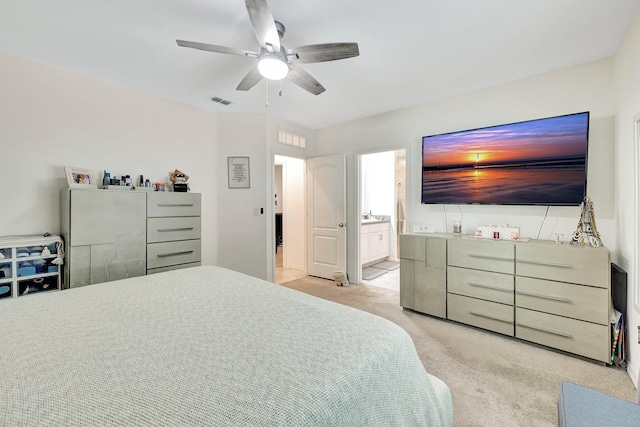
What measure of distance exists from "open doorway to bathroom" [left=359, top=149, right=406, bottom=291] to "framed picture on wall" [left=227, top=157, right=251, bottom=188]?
2.42 meters

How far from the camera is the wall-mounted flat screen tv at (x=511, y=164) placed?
7.85 ft

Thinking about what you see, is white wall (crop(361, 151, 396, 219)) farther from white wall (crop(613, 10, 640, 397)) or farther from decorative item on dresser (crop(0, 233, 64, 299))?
decorative item on dresser (crop(0, 233, 64, 299))

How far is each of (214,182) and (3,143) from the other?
1.96 metres

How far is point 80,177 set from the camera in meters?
2.63

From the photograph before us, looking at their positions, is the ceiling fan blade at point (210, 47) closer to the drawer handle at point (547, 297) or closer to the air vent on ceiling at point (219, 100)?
the air vent on ceiling at point (219, 100)

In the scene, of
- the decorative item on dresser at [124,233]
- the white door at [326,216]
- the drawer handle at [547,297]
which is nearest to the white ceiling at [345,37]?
the decorative item on dresser at [124,233]

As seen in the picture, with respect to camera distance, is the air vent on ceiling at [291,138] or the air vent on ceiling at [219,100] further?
the air vent on ceiling at [291,138]

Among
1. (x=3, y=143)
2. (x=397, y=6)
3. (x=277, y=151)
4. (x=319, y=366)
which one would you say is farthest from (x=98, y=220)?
(x=397, y=6)

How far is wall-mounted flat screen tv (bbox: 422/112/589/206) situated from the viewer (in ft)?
7.85

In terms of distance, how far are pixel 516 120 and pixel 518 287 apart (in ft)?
5.58

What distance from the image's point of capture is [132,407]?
2.20 ft

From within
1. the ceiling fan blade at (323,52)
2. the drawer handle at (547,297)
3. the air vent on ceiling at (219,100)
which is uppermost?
the air vent on ceiling at (219,100)

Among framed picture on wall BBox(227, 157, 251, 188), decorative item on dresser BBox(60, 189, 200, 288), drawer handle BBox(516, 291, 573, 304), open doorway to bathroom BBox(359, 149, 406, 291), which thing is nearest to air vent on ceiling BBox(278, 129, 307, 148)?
framed picture on wall BBox(227, 157, 251, 188)

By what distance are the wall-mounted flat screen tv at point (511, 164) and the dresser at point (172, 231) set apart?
9.29ft
